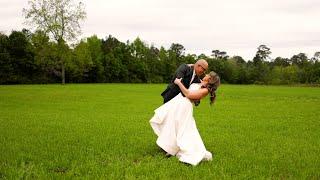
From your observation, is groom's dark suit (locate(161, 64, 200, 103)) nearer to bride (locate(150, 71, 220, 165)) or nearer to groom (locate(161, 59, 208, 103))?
groom (locate(161, 59, 208, 103))

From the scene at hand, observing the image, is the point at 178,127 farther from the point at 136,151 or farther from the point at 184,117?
the point at 136,151

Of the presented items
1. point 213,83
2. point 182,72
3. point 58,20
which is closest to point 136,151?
point 182,72

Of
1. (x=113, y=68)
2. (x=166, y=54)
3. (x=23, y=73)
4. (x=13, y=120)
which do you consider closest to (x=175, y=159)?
(x=13, y=120)

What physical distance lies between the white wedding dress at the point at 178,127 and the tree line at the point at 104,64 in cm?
6422

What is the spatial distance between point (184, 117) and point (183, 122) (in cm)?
17

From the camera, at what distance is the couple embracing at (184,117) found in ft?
38.4

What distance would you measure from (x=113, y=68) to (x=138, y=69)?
338 inches

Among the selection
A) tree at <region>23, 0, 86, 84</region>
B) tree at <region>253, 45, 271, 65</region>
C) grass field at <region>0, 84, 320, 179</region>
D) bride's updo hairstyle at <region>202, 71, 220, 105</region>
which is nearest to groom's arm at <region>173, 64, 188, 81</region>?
bride's updo hairstyle at <region>202, 71, 220, 105</region>

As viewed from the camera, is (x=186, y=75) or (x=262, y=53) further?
(x=262, y=53)

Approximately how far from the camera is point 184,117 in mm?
12312

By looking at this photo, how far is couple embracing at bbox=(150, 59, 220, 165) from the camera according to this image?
461 inches

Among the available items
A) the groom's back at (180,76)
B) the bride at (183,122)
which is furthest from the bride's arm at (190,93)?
the groom's back at (180,76)

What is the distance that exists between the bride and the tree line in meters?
64.3

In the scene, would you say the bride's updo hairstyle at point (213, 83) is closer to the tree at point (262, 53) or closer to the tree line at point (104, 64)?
the tree line at point (104, 64)
